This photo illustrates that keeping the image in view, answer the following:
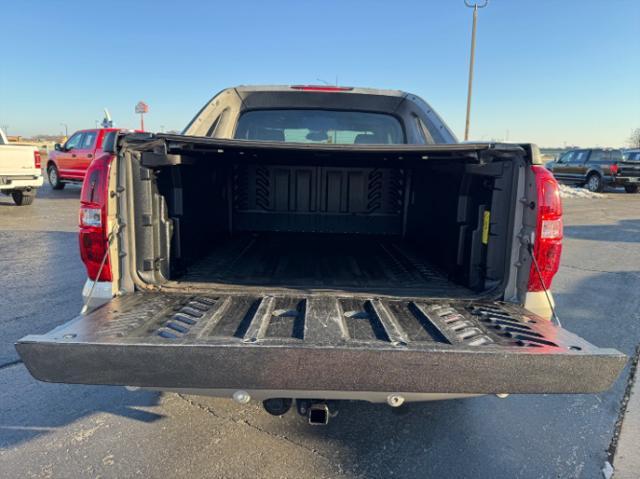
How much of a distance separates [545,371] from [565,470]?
3.41 ft

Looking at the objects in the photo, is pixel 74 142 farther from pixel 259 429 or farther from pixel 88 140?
pixel 259 429

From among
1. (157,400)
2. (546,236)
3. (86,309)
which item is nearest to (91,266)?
(86,309)

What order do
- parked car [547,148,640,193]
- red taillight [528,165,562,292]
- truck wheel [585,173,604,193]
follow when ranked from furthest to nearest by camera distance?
truck wheel [585,173,604,193]
parked car [547,148,640,193]
red taillight [528,165,562,292]

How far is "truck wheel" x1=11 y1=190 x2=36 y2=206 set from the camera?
12.1 meters

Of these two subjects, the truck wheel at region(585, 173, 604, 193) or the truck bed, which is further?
the truck wheel at region(585, 173, 604, 193)

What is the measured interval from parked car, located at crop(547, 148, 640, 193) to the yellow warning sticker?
2124 cm

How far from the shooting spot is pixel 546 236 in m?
2.38

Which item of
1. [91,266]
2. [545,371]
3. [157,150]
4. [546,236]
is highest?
[157,150]

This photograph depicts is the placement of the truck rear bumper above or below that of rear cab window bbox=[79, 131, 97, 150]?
below

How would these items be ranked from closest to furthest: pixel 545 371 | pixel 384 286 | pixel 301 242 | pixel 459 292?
pixel 545 371
pixel 459 292
pixel 384 286
pixel 301 242

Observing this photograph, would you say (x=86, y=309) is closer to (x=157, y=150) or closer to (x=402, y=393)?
(x=157, y=150)

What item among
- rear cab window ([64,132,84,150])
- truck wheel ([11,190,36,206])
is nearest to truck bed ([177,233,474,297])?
truck wheel ([11,190,36,206])

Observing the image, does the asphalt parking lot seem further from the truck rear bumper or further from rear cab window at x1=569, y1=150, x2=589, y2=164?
rear cab window at x1=569, y1=150, x2=589, y2=164

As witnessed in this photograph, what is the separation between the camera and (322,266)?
12.0ft
